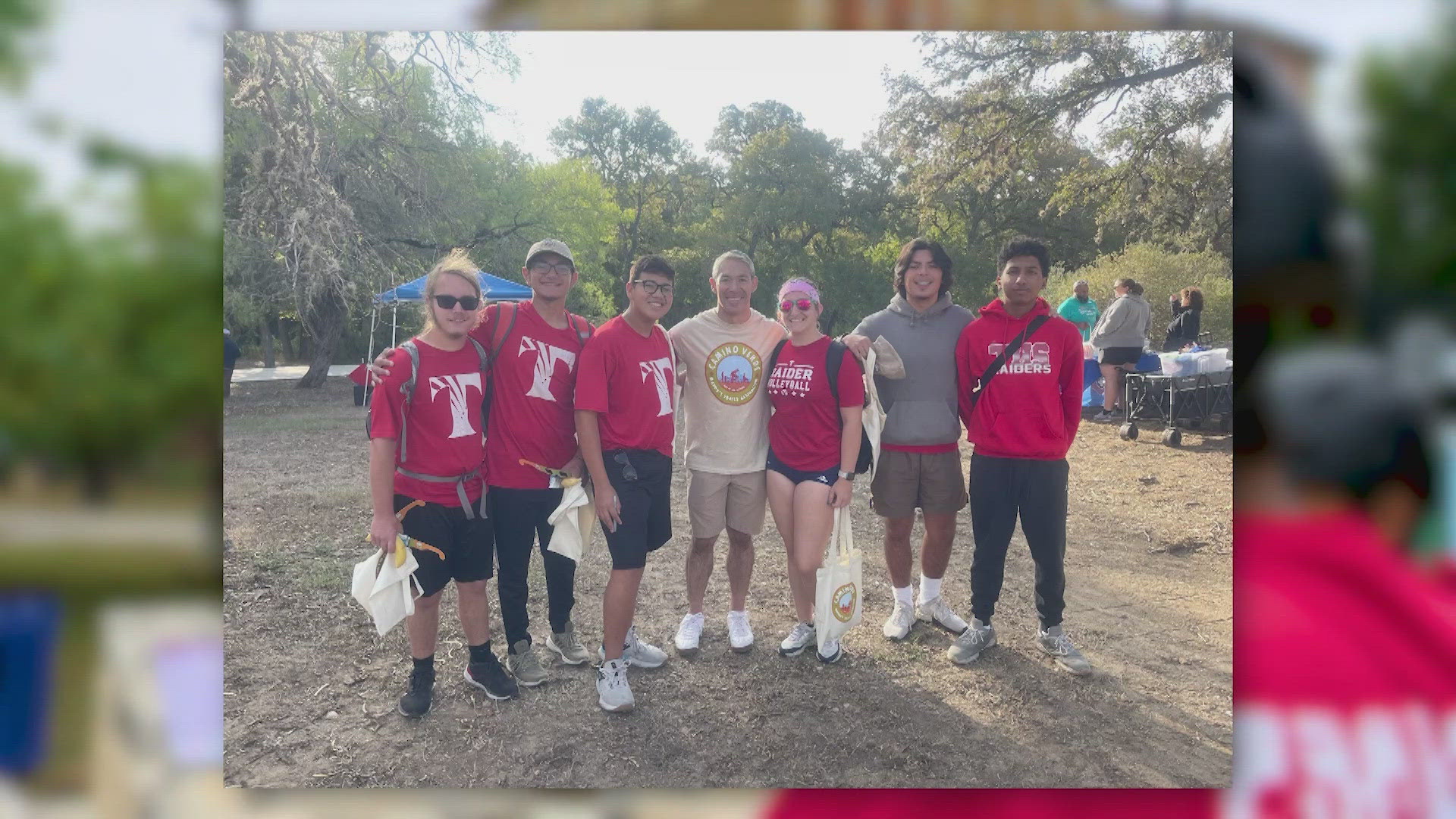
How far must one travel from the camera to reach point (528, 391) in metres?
2.21

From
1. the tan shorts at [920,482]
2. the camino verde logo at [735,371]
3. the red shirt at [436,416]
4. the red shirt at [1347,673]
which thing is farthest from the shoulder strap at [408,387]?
the red shirt at [1347,673]

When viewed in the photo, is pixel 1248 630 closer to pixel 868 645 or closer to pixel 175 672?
pixel 868 645

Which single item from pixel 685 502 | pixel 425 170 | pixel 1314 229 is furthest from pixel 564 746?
pixel 1314 229

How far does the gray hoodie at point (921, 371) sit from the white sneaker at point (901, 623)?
487 millimetres

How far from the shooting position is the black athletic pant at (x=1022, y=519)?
2.26 meters

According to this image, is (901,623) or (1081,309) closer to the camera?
(1081,309)

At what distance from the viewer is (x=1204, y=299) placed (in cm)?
210

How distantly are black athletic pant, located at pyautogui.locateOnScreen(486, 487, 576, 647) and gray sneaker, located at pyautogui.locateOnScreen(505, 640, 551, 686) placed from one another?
21 millimetres

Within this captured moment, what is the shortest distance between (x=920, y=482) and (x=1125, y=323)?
674 mm

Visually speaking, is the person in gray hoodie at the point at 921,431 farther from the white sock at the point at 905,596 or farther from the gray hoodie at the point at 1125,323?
the gray hoodie at the point at 1125,323

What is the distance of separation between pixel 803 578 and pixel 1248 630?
108 centimetres

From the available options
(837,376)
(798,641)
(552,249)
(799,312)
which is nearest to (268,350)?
(552,249)

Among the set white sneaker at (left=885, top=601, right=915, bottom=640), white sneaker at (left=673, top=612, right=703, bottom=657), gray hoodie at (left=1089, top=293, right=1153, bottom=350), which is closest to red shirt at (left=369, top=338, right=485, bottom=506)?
white sneaker at (left=673, top=612, right=703, bottom=657)

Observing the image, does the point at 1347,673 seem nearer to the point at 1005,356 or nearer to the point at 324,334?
the point at 1005,356
